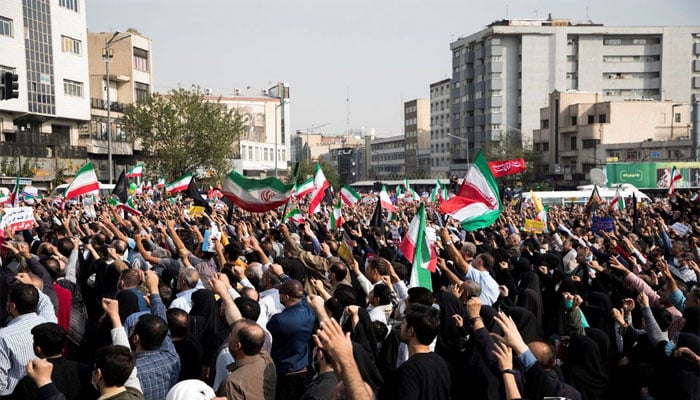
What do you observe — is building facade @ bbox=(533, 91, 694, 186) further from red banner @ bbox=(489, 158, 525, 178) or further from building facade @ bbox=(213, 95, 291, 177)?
red banner @ bbox=(489, 158, 525, 178)

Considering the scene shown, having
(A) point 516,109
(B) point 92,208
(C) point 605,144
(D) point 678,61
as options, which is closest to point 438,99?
(A) point 516,109

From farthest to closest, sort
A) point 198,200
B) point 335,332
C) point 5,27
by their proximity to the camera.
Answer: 1. point 5,27
2. point 198,200
3. point 335,332

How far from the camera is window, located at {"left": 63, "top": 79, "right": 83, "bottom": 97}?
52.7m

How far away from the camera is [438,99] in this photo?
117125mm

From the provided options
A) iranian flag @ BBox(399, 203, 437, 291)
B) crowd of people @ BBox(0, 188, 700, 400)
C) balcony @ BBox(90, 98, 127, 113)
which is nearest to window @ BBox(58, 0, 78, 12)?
balcony @ BBox(90, 98, 127, 113)

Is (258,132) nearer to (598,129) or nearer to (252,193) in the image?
(598,129)

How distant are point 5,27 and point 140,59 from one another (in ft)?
61.2

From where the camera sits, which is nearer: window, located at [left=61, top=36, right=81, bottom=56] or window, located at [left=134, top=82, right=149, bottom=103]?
window, located at [left=61, top=36, right=81, bottom=56]

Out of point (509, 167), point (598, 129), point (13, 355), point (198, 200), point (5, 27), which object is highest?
A: point (5, 27)

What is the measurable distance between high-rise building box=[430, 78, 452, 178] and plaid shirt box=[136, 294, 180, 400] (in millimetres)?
105599

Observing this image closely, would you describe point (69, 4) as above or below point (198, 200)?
above

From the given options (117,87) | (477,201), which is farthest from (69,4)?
(477,201)

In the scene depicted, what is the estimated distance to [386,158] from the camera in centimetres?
14338

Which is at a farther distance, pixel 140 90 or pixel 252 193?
pixel 140 90
